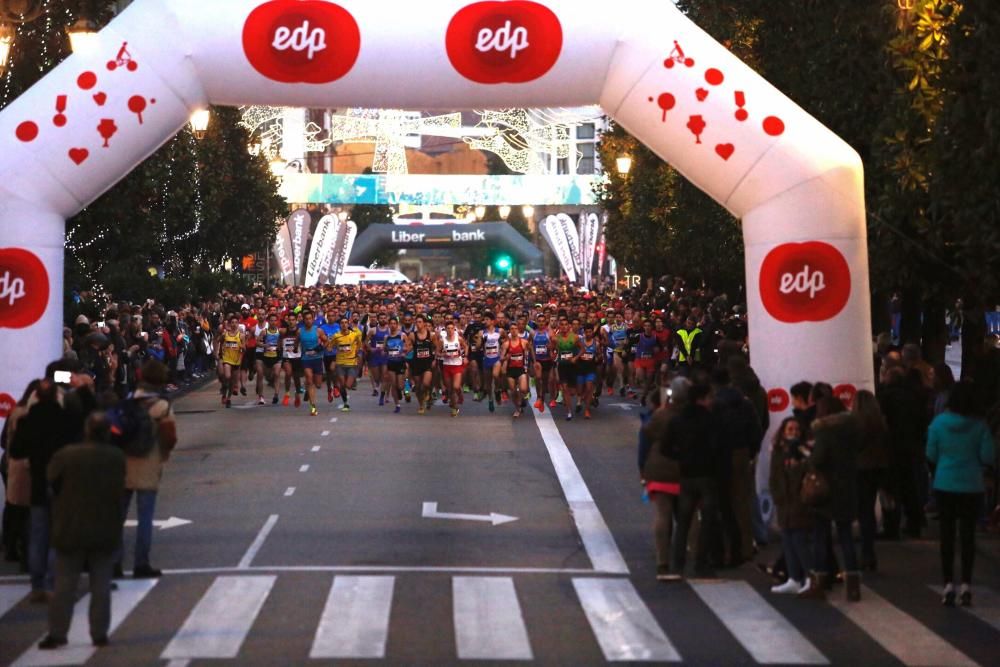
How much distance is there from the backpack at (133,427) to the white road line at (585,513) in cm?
367

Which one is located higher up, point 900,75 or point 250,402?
point 900,75

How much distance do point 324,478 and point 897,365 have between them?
7046 millimetres

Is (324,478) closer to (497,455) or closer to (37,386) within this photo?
(497,455)

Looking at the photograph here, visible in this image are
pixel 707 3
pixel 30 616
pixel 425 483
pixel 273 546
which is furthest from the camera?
pixel 707 3

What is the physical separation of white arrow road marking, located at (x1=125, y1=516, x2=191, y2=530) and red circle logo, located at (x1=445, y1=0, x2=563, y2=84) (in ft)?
16.0

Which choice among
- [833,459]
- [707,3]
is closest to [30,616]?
[833,459]

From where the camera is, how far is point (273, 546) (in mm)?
15484

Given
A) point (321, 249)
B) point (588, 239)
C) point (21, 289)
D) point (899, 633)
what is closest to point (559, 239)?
point (588, 239)

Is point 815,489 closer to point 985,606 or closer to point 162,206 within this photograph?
point 985,606

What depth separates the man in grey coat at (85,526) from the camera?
1105cm

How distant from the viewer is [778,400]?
16.2 metres

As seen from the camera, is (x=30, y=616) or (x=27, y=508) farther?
(x=27, y=508)

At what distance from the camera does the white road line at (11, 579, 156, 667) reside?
10.8m

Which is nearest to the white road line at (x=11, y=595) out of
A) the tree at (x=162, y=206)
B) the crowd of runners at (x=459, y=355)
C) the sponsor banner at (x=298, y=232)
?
the tree at (x=162, y=206)
